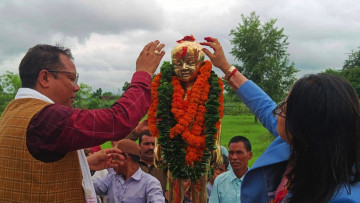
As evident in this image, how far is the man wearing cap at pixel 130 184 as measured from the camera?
3.82m

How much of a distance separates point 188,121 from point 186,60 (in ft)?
2.69

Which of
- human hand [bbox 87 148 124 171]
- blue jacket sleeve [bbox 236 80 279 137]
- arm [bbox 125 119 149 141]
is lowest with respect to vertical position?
human hand [bbox 87 148 124 171]

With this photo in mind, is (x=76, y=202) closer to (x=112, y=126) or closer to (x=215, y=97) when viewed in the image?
(x=112, y=126)

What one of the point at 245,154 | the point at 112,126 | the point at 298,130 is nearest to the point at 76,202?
the point at 112,126

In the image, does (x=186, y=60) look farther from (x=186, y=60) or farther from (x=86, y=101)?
(x=86, y=101)

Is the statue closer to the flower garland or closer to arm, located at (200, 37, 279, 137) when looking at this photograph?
the flower garland

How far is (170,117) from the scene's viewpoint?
448 cm

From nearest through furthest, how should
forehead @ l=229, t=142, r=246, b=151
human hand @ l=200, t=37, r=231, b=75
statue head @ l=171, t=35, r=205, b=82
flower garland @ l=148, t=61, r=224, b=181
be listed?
1. human hand @ l=200, t=37, r=231, b=75
2. flower garland @ l=148, t=61, r=224, b=181
3. statue head @ l=171, t=35, r=205, b=82
4. forehead @ l=229, t=142, r=246, b=151

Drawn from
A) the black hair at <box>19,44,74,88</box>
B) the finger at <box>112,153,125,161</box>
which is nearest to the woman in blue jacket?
the finger at <box>112,153,125,161</box>

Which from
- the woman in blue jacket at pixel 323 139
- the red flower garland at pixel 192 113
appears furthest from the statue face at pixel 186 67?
the woman in blue jacket at pixel 323 139

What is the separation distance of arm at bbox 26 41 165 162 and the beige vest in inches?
2.4

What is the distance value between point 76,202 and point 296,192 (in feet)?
4.61

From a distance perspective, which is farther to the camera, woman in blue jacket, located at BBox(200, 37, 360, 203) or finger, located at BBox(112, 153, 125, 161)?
finger, located at BBox(112, 153, 125, 161)

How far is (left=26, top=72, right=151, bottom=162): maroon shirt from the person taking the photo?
199cm
